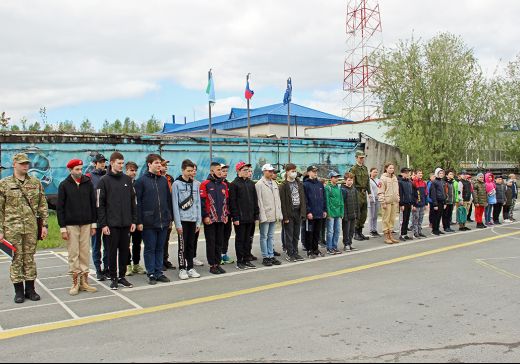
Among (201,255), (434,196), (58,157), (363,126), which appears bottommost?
(201,255)

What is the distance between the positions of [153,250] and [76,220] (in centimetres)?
138

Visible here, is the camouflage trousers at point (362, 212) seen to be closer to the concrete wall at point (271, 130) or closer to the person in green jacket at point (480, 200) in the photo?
the person in green jacket at point (480, 200)

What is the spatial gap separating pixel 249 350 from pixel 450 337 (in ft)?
7.25

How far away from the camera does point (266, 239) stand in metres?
9.75

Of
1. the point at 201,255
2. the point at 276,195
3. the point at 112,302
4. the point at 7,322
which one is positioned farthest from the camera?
the point at 201,255

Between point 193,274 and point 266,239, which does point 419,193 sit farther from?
point 193,274

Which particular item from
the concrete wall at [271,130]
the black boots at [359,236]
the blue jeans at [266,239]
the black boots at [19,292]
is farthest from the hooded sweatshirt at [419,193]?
the concrete wall at [271,130]

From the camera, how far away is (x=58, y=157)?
20062 millimetres

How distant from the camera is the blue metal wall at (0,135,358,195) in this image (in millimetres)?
19594

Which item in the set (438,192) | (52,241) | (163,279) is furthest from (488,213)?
(52,241)

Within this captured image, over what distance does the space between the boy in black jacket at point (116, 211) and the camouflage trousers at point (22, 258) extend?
41.5 inches

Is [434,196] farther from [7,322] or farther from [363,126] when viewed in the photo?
[363,126]

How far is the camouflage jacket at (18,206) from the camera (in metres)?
6.97

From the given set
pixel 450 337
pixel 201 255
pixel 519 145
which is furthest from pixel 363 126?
pixel 450 337
